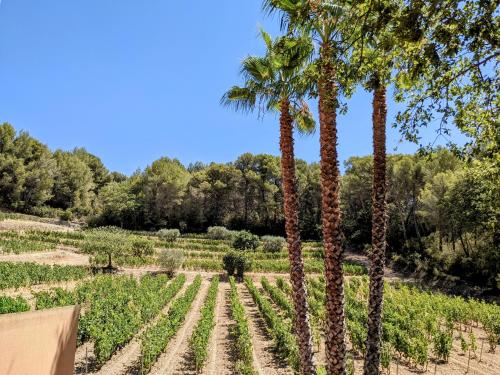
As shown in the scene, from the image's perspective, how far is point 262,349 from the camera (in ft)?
44.5

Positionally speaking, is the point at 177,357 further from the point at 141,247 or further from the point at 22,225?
the point at 22,225

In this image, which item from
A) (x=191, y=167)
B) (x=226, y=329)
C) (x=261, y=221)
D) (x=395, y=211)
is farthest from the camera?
(x=191, y=167)

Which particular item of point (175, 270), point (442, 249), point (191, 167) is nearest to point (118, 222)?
point (175, 270)

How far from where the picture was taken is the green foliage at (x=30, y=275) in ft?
74.4

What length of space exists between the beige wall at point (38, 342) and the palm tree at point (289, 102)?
5.27 m

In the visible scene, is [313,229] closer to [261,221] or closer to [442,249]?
[261,221]

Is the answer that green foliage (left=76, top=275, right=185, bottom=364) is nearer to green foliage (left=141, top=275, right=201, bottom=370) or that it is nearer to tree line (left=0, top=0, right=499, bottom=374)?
green foliage (left=141, top=275, right=201, bottom=370)

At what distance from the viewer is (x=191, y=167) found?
101000 millimetres

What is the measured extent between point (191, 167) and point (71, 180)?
3516 centimetres

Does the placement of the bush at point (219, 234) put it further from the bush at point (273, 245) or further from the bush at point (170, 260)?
the bush at point (170, 260)

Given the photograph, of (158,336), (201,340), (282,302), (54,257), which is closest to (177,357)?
(158,336)

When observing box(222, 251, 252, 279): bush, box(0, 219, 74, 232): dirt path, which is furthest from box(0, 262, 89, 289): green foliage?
box(0, 219, 74, 232): dirt path

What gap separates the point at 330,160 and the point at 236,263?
2752 centimetres

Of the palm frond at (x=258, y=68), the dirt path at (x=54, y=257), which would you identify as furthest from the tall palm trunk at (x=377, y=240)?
the dirt path at (x=54, y=257)
